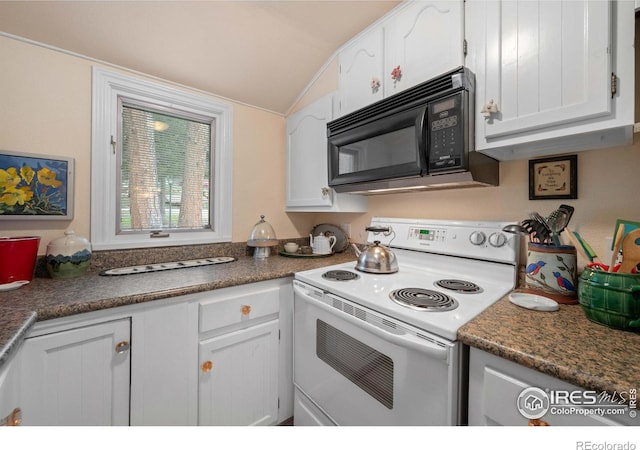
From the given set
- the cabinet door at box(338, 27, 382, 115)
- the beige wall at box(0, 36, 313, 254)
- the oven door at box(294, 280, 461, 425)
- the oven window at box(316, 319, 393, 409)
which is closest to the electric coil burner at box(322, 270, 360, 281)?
the oven door at box(294, 280, 461, 425)

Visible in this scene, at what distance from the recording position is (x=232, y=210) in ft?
6.34

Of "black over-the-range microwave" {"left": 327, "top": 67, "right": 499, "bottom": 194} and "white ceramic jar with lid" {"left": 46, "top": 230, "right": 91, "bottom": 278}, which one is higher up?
"black over-the-range microwave" {"left": 327, "top": 67, "right": 499, "bottom": 194}

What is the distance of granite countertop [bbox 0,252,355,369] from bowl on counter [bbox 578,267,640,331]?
1163mm

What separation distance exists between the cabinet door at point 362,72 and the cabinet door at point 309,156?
154 millimetres

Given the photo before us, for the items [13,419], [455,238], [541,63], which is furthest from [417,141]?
[13,419]

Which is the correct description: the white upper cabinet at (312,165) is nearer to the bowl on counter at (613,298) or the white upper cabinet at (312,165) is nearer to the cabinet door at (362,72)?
the cabinet door at (362,72)

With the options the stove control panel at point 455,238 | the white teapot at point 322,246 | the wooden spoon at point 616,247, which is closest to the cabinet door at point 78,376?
the white teapot at point 322,246

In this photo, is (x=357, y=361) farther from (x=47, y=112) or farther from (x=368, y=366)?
(x=47, y=112)

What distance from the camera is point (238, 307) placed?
4.22 feet

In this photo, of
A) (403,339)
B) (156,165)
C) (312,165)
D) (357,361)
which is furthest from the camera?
(312,165)

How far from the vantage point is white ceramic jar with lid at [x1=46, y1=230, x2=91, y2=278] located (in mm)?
1250

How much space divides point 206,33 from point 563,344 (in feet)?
6.68

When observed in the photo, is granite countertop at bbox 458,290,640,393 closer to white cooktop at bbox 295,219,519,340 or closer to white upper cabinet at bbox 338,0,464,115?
white cooktop at bbox 295,219,519,340
